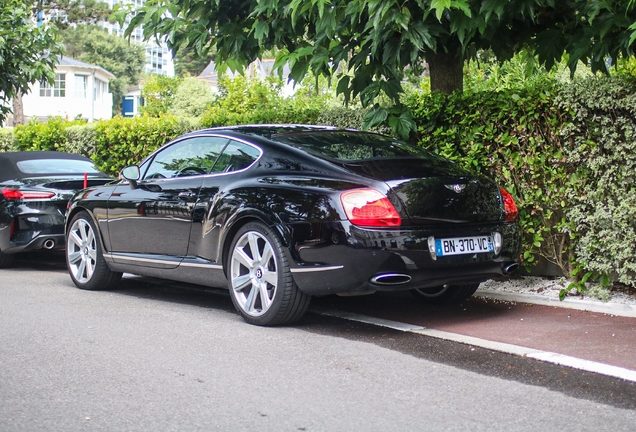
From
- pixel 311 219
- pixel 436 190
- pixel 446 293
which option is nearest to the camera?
pixel 311 219

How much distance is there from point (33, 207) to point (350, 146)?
492 cm

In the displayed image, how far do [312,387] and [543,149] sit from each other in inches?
146

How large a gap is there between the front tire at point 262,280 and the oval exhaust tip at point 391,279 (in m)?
0.64

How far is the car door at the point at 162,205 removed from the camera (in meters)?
7.21

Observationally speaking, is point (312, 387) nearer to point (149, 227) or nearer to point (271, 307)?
point (271, 307)

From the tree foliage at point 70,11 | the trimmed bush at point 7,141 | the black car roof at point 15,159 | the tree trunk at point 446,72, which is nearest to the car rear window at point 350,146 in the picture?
the tree trunk at point 446,72

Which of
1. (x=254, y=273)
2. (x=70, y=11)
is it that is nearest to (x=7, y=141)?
(x=254, y=273)

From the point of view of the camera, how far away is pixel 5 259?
35.1ft

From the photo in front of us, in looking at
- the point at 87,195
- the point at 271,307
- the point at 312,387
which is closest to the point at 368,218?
the point at 271,307

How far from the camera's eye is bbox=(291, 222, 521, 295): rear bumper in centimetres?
584

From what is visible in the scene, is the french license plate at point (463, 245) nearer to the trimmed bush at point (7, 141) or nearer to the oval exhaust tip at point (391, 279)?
the oval exhaust tip at point (391, 279)

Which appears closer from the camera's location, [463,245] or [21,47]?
[463,245]

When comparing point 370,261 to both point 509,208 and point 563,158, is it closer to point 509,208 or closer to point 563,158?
point 509,208

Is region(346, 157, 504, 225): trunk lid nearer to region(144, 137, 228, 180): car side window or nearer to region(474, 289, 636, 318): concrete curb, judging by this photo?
region(474, 289, 636, 318): concrete curb
